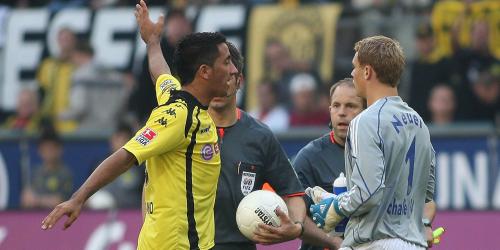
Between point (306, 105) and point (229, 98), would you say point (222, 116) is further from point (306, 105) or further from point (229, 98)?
point (306, 105)

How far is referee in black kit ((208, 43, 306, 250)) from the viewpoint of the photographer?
704 cm

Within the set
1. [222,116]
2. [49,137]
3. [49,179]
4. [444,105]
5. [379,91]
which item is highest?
[379,91]

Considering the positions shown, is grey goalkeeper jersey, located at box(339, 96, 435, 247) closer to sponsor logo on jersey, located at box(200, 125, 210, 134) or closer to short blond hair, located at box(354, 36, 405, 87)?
short blond hair, located at box(354, 36, 405, 87)

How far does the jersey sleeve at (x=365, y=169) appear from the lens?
229 inches

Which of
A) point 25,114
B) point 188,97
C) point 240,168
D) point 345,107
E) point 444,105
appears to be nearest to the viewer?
point 188,97

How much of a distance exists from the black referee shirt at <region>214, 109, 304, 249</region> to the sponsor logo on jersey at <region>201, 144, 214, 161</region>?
0.83 meters

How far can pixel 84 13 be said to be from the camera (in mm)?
16844

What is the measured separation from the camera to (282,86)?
48.1ft

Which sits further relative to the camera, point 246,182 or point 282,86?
point 282,86

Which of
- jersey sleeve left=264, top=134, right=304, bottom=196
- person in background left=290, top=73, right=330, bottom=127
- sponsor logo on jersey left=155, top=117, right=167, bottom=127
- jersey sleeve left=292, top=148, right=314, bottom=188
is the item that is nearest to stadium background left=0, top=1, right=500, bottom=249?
person in background left=290, top=73, right=330, bottom=127

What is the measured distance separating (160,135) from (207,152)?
1.20 ft

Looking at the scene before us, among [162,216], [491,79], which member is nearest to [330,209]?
[162,216]

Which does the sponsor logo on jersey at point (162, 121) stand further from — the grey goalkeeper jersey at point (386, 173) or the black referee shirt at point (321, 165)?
the black referee shirt at point (321, 165)

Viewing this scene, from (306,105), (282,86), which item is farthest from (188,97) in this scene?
(282,86)
